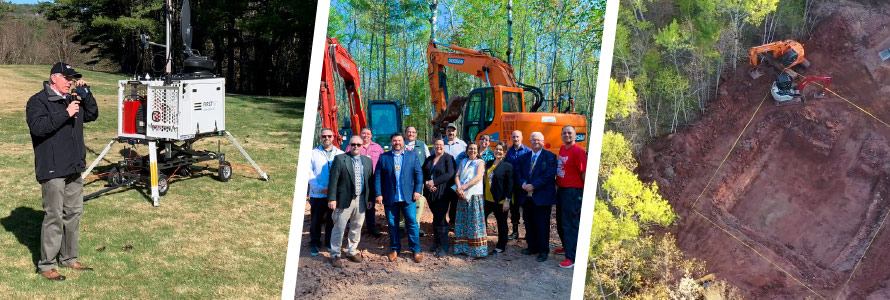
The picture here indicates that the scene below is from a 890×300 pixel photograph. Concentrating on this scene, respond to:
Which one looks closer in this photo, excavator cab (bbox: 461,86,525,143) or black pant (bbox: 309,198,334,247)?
black pant (bbox: 309,198,334,247)

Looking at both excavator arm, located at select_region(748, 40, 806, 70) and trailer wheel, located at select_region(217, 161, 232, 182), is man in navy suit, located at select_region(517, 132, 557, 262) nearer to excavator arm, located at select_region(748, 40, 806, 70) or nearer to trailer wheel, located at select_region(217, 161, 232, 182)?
excavator arm, located at select_region(748, 40, 806, 70)

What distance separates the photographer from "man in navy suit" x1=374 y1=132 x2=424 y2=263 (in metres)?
4.02

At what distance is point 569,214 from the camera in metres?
3.89

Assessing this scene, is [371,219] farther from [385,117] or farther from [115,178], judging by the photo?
[115,178]

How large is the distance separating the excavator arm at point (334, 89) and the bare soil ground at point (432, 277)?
1154 mm

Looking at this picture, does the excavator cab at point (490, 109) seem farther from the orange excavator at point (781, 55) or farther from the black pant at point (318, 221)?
the orange excavator at point (781, 55)

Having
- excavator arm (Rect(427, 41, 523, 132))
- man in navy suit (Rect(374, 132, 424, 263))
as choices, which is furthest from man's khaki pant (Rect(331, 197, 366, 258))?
excavator arm (Rect(427, 41, 523, 132))

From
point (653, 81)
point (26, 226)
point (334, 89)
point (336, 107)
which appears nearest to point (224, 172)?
point (26, 226)

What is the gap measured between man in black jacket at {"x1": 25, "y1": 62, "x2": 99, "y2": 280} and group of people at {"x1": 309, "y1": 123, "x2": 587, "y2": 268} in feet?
5.25

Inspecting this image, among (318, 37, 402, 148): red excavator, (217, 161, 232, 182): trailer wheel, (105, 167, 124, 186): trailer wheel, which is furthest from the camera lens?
(217, 161, 232, 182): trailer wheel

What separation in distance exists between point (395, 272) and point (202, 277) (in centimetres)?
165

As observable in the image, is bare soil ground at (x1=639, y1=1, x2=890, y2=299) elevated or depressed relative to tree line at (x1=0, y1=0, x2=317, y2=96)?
depressed

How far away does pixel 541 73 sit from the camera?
4887 mm

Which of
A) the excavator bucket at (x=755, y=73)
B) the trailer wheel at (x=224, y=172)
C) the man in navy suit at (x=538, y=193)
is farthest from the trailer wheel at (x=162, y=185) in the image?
the excavator bucket at (x=755, y=73)
